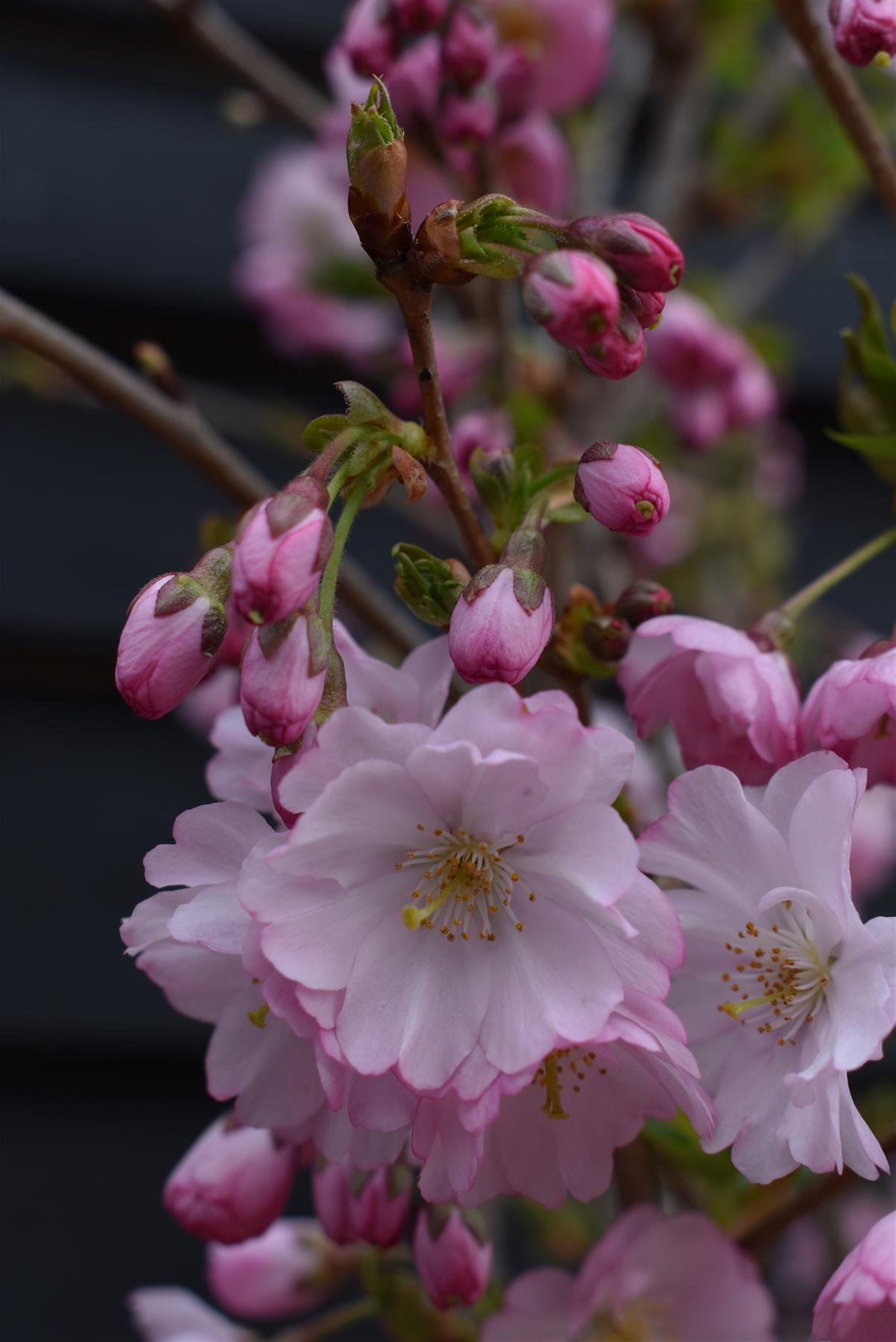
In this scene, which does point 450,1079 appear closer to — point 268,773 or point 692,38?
point 268,773

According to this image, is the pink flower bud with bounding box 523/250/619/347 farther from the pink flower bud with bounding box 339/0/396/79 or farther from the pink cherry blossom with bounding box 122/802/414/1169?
the pink flower bud with bounding box 339/0/396/79

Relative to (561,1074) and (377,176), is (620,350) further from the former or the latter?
(561,1074)

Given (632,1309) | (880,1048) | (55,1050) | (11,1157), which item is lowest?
(11,1157)

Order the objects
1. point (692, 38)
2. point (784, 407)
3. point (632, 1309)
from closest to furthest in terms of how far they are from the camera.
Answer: point (632, 1309) < point (692, 38) < point (784, 407)

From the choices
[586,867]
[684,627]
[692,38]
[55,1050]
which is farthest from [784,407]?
[586,867]

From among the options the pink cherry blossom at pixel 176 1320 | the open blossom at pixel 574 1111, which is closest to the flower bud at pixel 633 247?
the open blossom at pixel 574 1111

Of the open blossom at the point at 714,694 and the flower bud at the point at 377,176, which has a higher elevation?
the flower bud at the point at 377,176

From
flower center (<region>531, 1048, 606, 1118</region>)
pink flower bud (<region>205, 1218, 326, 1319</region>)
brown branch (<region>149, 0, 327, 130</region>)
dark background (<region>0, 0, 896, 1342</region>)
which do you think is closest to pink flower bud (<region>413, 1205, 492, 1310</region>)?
flower center (<region>531, 1048, 606, 1118</region>)

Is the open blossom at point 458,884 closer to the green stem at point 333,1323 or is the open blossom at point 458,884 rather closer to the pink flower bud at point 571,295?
the pink flower bud at point 571,295
